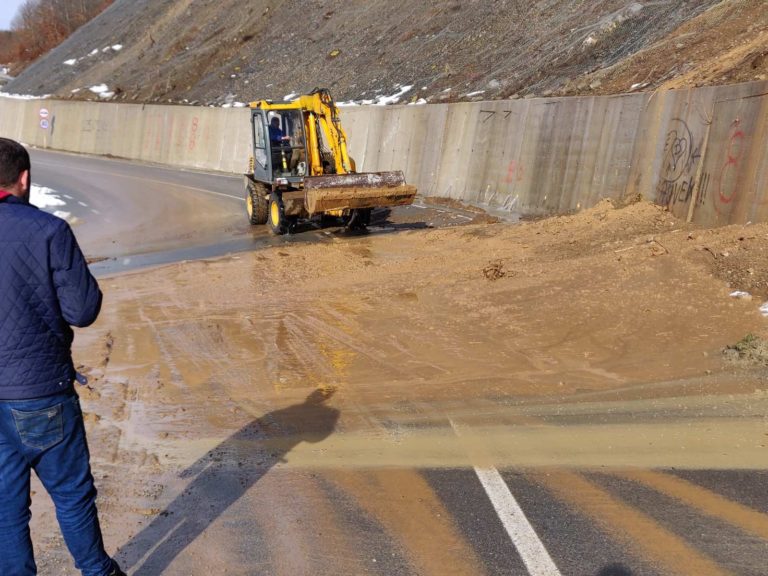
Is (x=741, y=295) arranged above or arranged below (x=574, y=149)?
below

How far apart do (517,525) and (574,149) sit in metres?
14.1

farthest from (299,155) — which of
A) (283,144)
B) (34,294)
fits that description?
(34,294)

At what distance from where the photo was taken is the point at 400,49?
36.6 meters

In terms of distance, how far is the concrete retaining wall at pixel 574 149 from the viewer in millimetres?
11828

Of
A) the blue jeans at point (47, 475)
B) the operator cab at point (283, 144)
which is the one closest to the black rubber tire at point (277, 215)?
the operator cab at point (283, 144)

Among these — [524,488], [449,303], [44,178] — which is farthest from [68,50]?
[524,488]

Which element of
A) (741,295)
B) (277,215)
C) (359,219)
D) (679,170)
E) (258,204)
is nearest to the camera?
(741,295)

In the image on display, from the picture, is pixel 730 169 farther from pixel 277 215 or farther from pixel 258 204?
pixel 258 204

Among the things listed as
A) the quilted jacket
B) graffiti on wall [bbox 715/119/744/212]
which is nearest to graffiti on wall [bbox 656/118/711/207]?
graffiti on wall [bbox 715/119/744/212]

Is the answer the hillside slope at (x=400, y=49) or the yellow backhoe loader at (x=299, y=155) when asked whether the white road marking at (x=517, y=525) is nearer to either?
the yellow backhoe loader at (x=299, y=155)

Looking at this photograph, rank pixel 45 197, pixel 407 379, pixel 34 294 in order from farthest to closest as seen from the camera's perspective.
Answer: pixel 45 197 < pixel 407 379 < pixel 34 294

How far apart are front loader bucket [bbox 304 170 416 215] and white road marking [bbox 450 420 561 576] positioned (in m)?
10.9

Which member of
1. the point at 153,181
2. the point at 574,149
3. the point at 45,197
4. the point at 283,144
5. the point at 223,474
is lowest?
the point at 45,197

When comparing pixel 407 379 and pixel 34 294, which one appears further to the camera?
pixel 407 379
